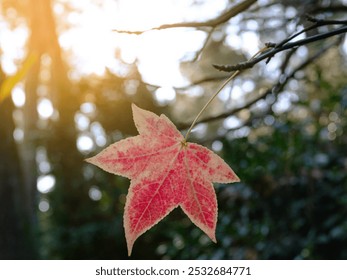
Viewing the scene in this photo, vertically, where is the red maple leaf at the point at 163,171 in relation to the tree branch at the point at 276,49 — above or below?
below

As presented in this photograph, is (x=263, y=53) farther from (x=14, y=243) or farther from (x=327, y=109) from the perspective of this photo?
(x=14, y=243)

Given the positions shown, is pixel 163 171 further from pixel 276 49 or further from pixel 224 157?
pixel 224 157

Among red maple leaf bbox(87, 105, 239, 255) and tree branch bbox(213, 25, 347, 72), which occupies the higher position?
tree branch bbox(213, 25, 347, 72)

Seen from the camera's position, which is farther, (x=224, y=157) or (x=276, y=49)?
(x=224, y=157)

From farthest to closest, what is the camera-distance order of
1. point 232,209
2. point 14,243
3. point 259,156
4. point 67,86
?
1. point 67,86
2. point 14,243
3. point 232,209
4. point 259,156

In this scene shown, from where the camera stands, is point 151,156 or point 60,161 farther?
point 60,161

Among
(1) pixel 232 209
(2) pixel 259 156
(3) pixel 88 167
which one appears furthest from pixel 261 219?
(3) pixel 88 167

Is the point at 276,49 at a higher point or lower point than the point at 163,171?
higher

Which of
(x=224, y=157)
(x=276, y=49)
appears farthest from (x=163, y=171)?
(x=224, y=157)
